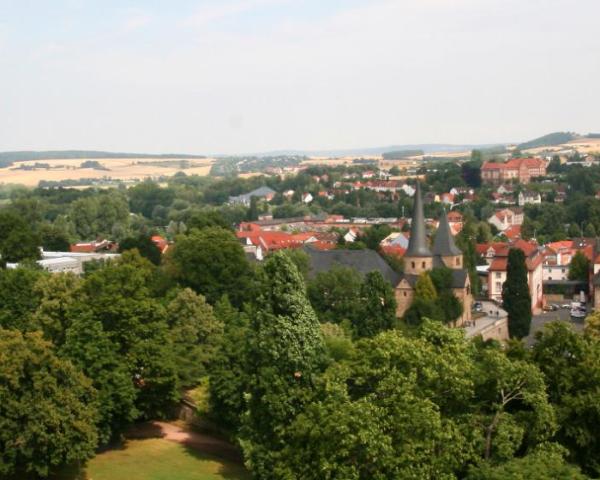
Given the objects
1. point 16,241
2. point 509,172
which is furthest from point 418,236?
point 509,172

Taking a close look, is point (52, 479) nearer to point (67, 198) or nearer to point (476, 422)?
point (476, 422)

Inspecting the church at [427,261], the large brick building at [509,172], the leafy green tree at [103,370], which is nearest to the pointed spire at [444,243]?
the church at [427,261]

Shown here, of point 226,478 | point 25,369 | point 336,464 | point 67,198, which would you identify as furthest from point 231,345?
point 67,198

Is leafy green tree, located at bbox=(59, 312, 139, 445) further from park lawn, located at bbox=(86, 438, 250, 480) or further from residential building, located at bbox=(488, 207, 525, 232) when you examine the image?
residential building, located at bbox=(488, 207, 525, 232)

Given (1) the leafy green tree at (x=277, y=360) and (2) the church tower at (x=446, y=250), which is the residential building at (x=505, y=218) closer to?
(2) the church tower at (x=446, y=250)

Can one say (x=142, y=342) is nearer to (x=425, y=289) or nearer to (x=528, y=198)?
(x=425, y=289)

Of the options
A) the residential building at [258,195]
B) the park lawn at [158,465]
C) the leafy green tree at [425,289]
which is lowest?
the residential building at [258,195]

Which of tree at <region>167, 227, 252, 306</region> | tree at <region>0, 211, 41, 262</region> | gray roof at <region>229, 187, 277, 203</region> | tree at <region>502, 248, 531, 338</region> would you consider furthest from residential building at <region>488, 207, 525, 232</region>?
tree at <region>167, 227, 252, 306</region>
